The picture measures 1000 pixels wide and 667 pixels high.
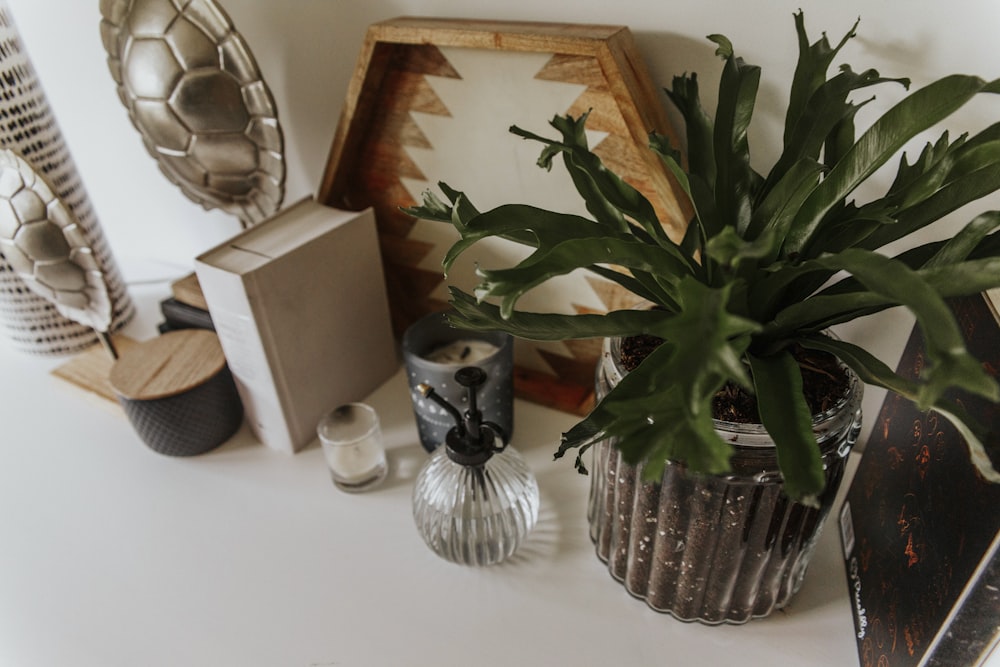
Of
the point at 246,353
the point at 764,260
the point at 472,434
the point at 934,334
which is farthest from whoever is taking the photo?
the point at 246,353

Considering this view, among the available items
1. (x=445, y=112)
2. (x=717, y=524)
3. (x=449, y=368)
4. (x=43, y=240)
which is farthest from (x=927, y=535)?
(x=43, y=240)

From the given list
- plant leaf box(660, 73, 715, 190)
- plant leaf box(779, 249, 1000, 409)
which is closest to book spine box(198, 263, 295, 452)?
plant leaf box(660, 73, 715, 190)

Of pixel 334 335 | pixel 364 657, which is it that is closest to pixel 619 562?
pixel 364 657

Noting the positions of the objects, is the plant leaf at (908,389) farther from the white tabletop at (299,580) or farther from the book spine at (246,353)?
the book spine at (246,353)

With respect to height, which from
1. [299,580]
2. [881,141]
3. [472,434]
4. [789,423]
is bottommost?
[299,580]

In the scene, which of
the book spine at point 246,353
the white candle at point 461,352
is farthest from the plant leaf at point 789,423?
the book spine at point 246,353

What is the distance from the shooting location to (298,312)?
2.13ft

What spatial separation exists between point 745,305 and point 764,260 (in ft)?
0.12

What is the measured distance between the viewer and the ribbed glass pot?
1.40 feet

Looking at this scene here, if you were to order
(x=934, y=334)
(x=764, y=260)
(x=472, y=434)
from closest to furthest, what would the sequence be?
(x=934, y=334), (x=764, y=260), (x=472, y=434)

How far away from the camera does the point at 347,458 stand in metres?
0.65

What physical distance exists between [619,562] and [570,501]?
3.8 inches

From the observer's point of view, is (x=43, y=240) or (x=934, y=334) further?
(x=43, y=240)

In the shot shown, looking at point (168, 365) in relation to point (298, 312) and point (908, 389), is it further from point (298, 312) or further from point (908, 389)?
point (908, 389)
